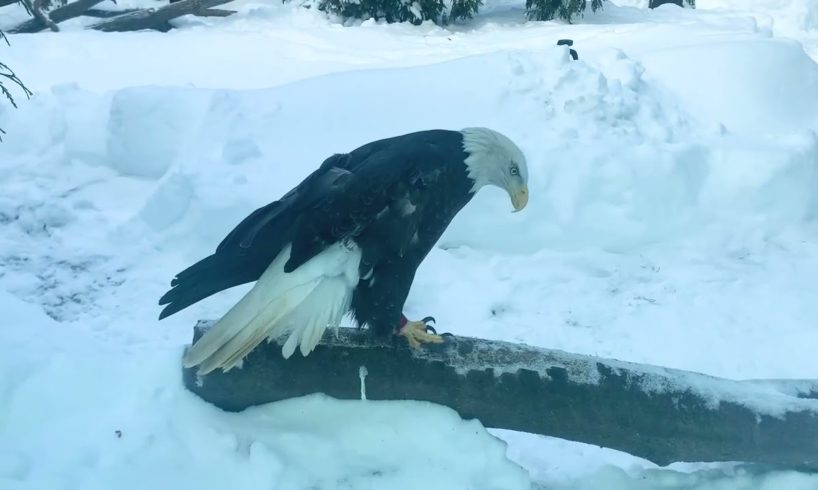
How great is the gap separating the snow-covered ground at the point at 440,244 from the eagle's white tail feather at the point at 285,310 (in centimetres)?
27

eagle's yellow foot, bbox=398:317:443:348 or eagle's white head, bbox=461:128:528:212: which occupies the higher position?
eagle's white head, bbox=461:128:528:212

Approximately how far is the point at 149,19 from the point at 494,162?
7149 millimetres

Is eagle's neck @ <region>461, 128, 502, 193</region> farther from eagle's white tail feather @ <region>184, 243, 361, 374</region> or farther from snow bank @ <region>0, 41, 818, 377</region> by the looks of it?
snow bank @ <region>0, 41, 818, 377</region>

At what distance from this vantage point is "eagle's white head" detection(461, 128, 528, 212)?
2.61 m

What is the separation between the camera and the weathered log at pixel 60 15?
858cm

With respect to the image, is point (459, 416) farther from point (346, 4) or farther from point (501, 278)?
point (346, 4)

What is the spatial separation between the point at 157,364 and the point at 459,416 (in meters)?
0.98

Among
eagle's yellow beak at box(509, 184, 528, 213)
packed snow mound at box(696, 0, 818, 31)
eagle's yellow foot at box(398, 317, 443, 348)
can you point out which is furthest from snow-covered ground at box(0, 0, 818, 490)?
packed snow mound at box(696, 0, 818, 31)

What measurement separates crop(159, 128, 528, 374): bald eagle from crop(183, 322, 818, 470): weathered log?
0.32ft

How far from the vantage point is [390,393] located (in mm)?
2535

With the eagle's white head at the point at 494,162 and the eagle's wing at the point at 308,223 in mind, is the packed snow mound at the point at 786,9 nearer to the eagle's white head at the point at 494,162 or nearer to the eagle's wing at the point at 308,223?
the eagle's white head at the point at 494,162

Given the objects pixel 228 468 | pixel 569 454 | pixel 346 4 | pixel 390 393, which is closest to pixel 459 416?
pixel 390 393

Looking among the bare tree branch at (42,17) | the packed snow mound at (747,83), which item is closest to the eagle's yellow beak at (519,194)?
the packed snow mound at (747,83)

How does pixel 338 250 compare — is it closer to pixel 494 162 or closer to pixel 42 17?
pixel 494 162
